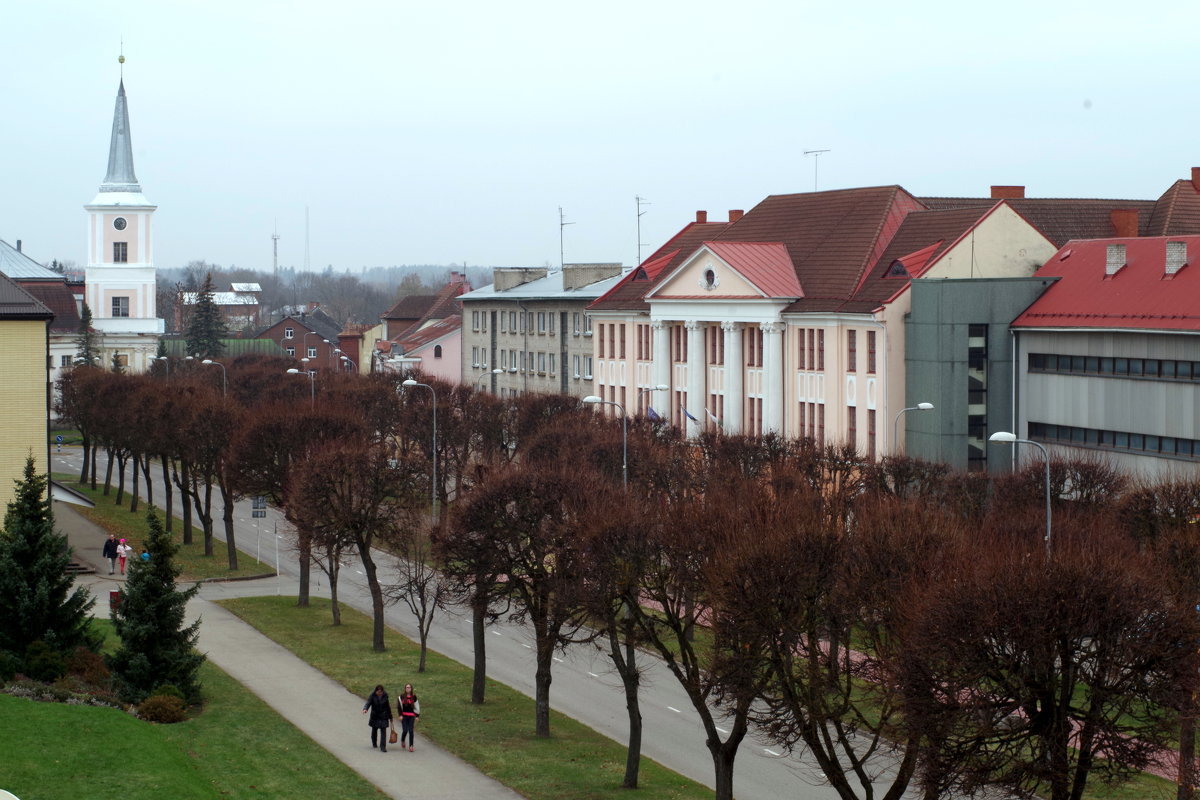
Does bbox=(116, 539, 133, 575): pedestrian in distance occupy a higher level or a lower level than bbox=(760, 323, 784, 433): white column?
lower

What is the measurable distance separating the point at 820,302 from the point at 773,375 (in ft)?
15.2

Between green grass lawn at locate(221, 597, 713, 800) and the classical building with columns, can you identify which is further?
the classical building with columns

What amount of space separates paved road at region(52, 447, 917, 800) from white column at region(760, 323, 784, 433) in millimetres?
20913

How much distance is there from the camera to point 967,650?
948 inches

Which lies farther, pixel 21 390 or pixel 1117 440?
pixel 21 390

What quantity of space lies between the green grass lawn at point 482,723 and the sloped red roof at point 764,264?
28678mm

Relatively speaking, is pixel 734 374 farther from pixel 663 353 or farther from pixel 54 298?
pixel 54 298

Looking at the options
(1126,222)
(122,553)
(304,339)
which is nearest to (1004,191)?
(1126,222)

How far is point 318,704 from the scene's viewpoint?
4003 cm

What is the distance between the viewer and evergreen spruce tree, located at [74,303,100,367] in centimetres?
13488

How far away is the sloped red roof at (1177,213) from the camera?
2894 inches

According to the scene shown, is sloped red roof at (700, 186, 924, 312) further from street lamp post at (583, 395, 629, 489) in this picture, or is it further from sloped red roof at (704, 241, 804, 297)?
street lamp post at (583, 395, 629, 489)

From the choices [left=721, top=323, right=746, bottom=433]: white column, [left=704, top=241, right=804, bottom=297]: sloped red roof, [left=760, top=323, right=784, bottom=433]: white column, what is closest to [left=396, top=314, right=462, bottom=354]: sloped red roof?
[left=721, top=323, right=746, bottom=433]: white column

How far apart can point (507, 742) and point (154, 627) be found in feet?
28.0
